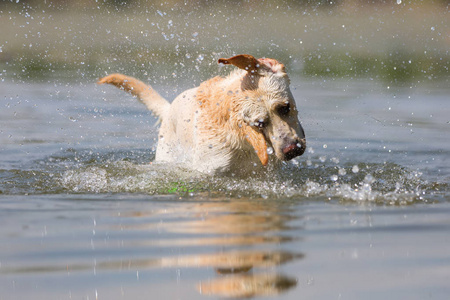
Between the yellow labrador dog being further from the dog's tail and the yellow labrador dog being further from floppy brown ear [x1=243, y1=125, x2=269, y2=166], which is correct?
the dog's tail

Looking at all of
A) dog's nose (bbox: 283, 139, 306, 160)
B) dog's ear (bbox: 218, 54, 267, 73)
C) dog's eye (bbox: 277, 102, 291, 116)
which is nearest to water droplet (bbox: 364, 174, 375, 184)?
dog's nose (bbox: 283, 139, 306, 160)

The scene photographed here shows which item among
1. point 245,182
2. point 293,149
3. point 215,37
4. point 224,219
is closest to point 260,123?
point 293,149

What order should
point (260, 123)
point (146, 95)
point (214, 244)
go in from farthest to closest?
point (146, 95)
point (260, 123)
point (214, 244)

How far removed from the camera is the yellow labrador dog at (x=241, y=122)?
217 inches

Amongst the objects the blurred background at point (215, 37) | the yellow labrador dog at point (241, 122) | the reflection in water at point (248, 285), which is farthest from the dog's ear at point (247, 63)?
the blurred background at point (215, 37)

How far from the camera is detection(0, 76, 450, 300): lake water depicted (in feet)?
12.2

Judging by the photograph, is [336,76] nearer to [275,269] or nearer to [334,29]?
[334,29]

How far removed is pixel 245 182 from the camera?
606 centimetres

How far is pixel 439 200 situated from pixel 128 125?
534cm

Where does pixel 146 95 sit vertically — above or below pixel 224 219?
above

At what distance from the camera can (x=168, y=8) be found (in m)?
19.6

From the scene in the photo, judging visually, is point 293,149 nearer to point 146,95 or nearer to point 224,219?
point 224,219

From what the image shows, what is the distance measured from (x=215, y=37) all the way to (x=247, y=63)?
41.4ft

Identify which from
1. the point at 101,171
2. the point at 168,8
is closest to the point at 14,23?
the point at 168,8
